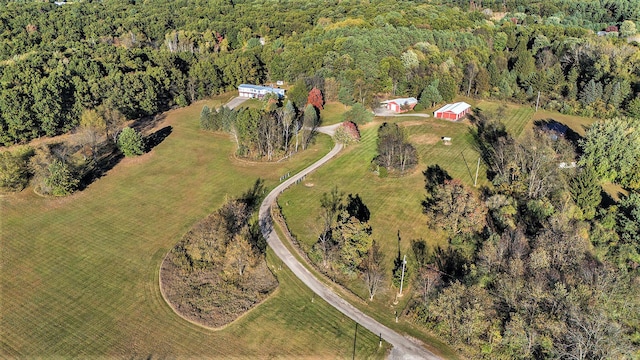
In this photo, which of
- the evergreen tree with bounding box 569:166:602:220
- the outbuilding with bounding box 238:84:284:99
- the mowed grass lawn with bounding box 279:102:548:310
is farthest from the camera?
the outbuilding with bounding box 238:84:284:99

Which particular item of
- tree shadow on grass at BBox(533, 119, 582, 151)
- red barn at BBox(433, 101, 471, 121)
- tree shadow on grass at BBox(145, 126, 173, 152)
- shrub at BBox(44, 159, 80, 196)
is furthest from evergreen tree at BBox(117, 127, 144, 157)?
tree shadow on grass at BBox(533, 119, 582, 151)

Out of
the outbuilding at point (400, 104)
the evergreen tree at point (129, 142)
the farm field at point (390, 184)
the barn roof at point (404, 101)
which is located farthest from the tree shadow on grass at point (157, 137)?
the barn roof at point (404, 101)

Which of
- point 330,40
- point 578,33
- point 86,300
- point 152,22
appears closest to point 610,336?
point 86,300

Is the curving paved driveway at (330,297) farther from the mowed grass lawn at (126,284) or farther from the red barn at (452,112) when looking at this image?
the red barn at (452,112)

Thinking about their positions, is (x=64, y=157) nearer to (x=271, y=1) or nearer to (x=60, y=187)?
(x=60, y=187)

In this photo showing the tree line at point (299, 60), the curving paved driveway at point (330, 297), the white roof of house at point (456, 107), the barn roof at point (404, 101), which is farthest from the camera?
the barn roof at point (404, 101)

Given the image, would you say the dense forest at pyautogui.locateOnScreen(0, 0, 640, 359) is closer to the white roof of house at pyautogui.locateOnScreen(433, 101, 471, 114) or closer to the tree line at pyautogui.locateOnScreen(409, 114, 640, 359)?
the tree line at pyautogui.locateOnScreen(409, 114, 640, 359)
